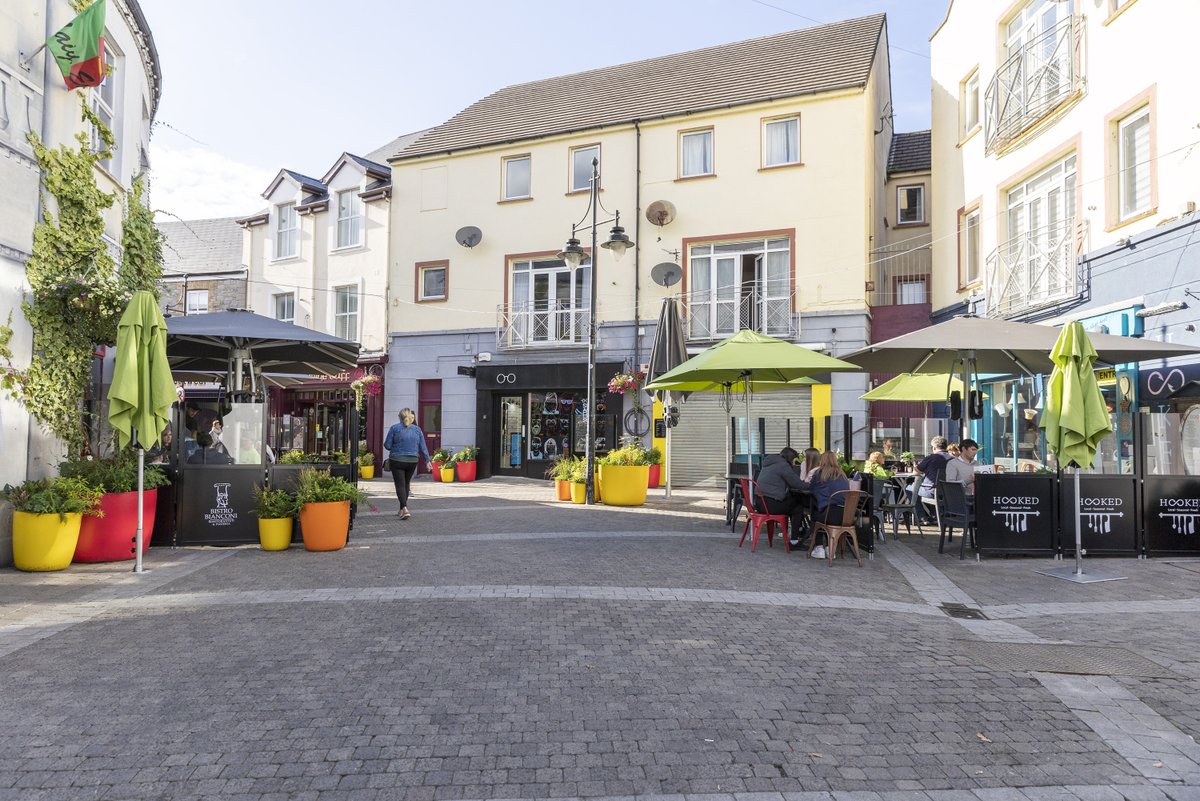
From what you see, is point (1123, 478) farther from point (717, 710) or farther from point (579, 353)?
point (579, 353)

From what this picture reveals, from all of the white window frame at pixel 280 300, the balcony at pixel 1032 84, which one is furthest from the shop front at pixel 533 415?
the balcony at pixel 1032 84

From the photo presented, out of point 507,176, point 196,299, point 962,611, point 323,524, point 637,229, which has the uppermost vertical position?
point 507,176

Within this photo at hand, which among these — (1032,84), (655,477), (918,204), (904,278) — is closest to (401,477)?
(655,477)

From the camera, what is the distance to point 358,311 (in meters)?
22.7

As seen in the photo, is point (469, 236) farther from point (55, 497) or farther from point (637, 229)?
point (55, 497)

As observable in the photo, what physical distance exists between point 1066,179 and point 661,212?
8.94 m

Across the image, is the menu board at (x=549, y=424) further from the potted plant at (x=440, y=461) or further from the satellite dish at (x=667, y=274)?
the satellite dish at (x=667, y=274)

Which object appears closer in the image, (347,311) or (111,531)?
(111,531)

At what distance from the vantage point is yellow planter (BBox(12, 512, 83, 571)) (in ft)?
24.0

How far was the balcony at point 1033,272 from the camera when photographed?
1263 cm

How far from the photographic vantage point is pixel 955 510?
8969 millimetres

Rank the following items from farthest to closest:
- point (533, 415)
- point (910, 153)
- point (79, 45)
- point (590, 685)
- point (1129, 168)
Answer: point (910, 153), point (533, 415), point (1129, 168), point (79, 45), point (590, 685)

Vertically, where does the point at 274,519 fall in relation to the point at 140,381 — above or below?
below

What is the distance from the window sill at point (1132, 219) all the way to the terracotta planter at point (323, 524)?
11083mm
